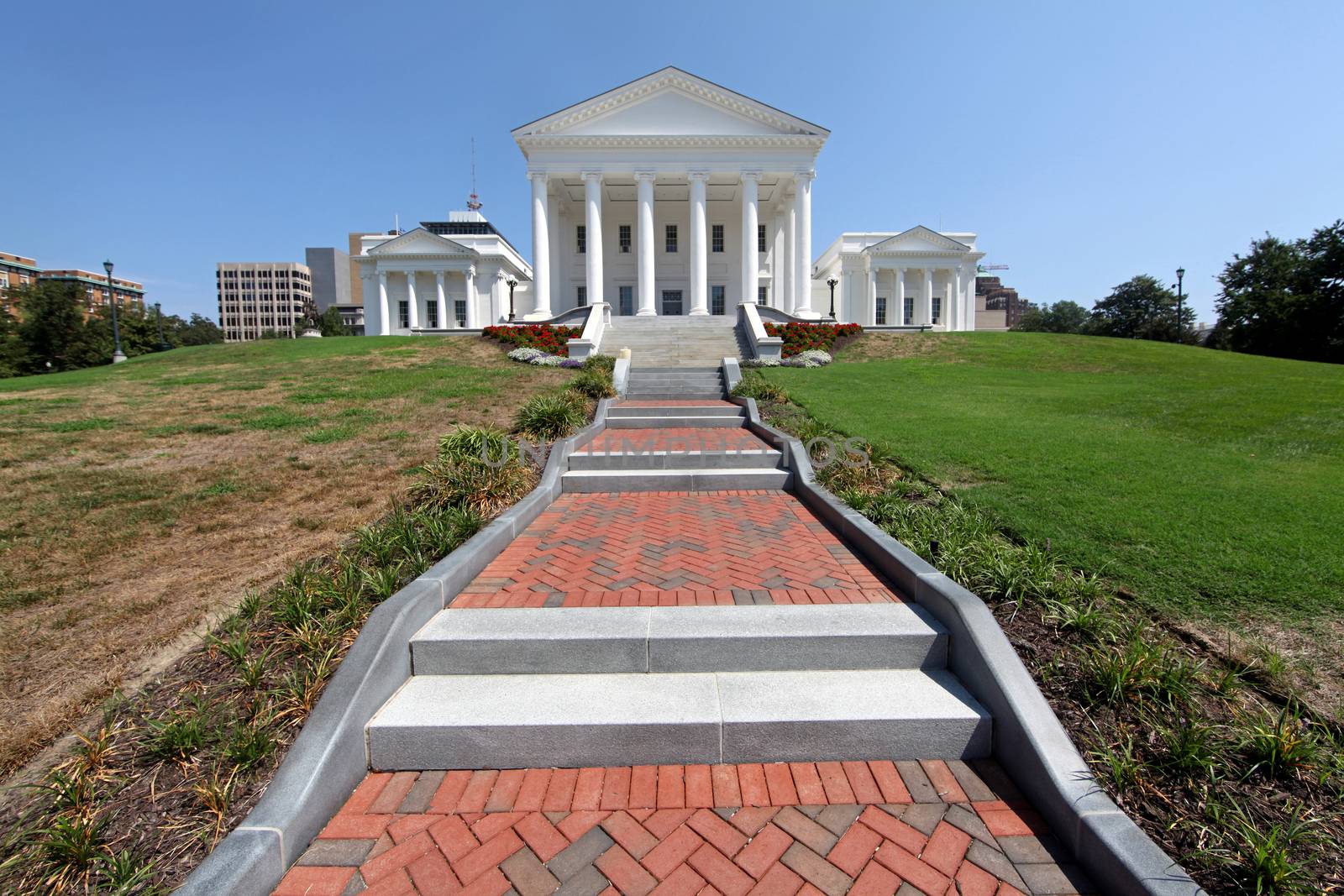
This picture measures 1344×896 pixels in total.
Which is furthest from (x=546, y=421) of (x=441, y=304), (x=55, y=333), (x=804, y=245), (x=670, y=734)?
(x=55, y=333)

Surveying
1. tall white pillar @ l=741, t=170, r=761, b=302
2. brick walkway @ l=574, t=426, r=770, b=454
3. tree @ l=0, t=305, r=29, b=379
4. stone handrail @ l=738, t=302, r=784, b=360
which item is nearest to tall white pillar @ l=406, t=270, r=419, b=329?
tall white pillar @ l=741, t=170, r=761, b=302

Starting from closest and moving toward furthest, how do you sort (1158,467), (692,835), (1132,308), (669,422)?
(692,835)
(1158,467)
(669,422)
(1132,308)

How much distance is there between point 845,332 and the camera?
22.2m

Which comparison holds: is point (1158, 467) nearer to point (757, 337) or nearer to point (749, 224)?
point (757, 337)

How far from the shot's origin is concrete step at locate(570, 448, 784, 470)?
25.9 feet

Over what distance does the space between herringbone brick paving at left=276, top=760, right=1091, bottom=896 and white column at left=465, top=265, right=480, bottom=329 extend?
143 feet

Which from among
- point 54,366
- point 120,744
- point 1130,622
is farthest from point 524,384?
point 54,366

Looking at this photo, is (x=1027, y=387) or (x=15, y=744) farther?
(x=1027, y=387)

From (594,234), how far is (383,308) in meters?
21.8

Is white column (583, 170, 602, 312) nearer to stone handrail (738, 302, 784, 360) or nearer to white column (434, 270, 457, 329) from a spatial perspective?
stone handrail (738, 302, 784, 360)

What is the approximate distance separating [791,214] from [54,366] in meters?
56.7

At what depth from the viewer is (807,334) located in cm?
2152

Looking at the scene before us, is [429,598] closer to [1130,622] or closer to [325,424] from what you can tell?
[1130,622]

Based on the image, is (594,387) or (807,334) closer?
(594,387)
